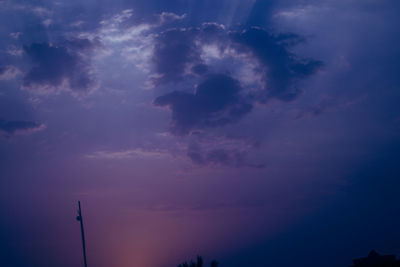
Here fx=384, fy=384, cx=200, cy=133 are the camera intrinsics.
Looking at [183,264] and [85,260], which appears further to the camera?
[183,264]

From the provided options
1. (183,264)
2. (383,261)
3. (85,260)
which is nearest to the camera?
(85,260)

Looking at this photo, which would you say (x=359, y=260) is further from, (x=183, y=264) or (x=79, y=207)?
(x=79, y=207)

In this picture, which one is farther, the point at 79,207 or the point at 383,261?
the point at 383,261

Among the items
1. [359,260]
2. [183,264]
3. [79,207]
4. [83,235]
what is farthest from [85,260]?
[359,260]

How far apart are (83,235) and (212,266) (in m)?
12.2

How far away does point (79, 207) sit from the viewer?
34.5 meters

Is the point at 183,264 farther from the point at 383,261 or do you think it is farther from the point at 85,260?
the point at 383,261

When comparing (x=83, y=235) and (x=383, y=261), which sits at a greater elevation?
(x=83, y=235)

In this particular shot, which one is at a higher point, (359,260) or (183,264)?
(183,264)

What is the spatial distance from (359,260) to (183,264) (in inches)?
837

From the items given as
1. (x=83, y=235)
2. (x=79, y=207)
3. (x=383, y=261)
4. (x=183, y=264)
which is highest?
(x=79, y=207)

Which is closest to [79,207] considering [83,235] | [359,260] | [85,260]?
[83,235]

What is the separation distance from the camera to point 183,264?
39.4m

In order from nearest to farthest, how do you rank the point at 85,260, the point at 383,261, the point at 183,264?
the point at 85,260 < the point at 183,264 < the point at 383,261
